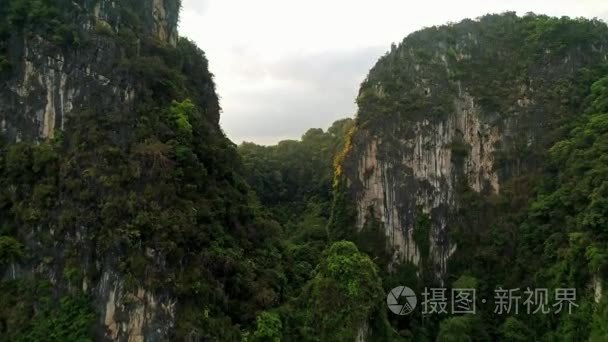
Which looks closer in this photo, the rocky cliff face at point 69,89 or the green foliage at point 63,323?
the green foliage at point 63,323

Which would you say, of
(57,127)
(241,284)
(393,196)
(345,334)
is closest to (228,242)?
(241,284)

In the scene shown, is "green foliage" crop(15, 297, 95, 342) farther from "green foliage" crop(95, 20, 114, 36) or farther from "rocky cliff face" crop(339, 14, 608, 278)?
"rocky cliff face" crop(339, 14, 608, 278)

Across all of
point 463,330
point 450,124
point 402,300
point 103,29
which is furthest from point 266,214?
point 450,124

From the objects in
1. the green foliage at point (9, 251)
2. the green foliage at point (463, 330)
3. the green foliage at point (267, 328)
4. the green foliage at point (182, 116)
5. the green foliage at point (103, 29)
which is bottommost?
the green foliage at point (463, 330)

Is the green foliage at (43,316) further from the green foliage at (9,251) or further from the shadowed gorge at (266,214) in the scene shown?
the green foliage at (9,251)

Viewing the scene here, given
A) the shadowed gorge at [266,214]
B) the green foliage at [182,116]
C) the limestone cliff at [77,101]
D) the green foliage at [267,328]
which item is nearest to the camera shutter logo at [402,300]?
the shadowed gorge at [266,214]

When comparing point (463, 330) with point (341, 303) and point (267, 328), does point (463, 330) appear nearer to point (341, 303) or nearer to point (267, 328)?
point (341, 303)
